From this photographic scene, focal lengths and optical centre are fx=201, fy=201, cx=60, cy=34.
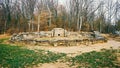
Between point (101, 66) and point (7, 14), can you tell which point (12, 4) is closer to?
point (7, 14)

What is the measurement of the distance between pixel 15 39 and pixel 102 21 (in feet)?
105

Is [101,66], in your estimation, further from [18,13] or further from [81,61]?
[18,13]

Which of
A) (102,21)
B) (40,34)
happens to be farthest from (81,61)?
(102,21)

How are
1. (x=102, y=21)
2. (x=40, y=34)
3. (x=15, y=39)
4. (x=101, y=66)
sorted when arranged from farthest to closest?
(x=102, y=21)
(x=40, y=34)
(x=15, y=39)
(x=101, y=66)

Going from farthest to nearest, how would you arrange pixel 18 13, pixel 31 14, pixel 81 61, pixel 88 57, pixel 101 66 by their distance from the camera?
pixel 18 13
pixel 31 14
pixel 88 57
pixel 81 61
pixel 101 66

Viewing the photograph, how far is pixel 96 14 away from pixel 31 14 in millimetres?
19349

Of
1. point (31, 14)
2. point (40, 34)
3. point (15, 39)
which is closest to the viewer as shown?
point (15, 39)

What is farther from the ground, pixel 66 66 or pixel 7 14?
pixel 7 14

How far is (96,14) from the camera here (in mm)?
54750

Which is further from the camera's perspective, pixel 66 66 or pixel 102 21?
pixel 102 21

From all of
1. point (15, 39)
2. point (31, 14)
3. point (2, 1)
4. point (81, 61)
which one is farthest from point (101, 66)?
point (2, 1)

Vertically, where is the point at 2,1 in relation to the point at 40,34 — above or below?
above

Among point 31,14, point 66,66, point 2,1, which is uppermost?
point 2,1

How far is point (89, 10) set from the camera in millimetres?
50000
